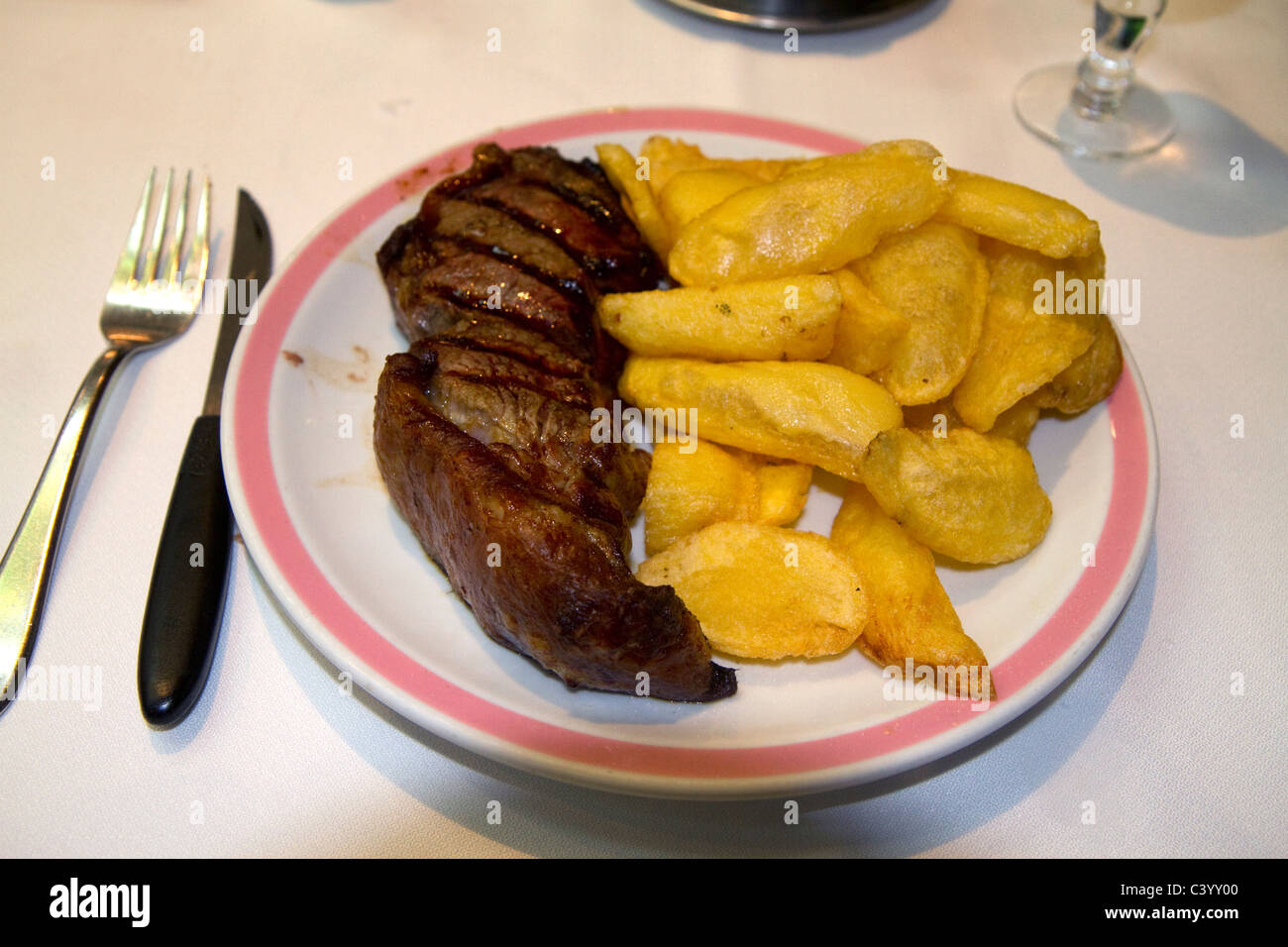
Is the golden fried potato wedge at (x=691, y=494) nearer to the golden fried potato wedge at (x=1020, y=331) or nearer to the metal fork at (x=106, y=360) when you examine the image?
the golden fried potato wedge at (x=1020, y=331)

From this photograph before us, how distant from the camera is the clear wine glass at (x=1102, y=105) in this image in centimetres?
393

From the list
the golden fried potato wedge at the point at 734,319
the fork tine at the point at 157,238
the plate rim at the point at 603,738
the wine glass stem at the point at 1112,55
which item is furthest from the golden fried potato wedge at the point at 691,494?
the wine glass stem at the point at 1112,55

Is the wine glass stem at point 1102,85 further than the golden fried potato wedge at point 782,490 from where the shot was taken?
Yes

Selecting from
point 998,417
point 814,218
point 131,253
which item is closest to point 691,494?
point 814,218

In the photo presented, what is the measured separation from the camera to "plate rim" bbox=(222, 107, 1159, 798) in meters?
1.82

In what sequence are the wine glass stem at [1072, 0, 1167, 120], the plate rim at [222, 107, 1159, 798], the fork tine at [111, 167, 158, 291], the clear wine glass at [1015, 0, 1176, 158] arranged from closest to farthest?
the plate rim at [222, 107, 1159, 798] < the fork tine at [111, 167, 158, 291] < the wine glass stem at [1072, 0, 1167, 120] < the clear wine glass at [1015, 0, 1176, 158]

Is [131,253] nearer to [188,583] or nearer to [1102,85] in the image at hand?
[188,583]

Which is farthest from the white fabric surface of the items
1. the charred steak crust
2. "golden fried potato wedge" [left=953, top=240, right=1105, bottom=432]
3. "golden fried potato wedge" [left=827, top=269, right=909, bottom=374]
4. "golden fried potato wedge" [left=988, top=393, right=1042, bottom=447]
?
"golden fried potato wedge" [left=827, top=269, right=909, bottom=374]

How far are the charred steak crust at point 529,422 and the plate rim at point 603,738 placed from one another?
187 millimetres

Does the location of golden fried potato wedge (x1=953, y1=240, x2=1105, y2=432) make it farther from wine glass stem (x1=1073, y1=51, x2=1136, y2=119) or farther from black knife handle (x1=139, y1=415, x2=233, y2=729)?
wine glass stem (x1=1073, y1=51, x2=1136, y2=119)

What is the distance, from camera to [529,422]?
2164 millimetres

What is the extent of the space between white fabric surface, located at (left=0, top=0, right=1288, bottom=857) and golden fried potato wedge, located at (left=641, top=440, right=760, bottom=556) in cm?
65

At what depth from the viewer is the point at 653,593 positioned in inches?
73.4

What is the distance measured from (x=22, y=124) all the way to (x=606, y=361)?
3.04m
